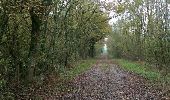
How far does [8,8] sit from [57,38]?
12393 millimetres

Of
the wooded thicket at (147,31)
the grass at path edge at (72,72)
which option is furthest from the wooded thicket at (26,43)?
the wooded thicket at (147,31)

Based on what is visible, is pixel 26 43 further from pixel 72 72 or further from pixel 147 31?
pixel 147 31

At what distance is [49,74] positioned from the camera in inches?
961

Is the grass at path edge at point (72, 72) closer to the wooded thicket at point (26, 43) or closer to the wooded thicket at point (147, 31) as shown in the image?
the wooded thicket at point (26, 43)

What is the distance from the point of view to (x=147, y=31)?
121 feet

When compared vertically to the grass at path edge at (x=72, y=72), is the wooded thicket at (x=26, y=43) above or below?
above

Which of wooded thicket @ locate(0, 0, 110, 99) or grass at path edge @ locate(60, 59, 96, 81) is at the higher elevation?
wooded thicket @ locate(0, 0, 110, 99)

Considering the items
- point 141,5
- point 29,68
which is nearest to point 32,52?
point 29,68

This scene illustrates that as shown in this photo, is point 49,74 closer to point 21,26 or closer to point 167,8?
point 21,26

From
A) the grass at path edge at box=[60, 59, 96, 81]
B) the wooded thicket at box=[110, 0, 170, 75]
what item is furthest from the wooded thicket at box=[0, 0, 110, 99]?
the wooded thicket at box=[110, 0, 170, 75]

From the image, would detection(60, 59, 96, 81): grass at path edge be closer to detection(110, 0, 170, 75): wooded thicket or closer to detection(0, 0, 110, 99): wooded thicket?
detection(0, 0, 110, 99): wooded thicket

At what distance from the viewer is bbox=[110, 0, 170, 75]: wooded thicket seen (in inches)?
954

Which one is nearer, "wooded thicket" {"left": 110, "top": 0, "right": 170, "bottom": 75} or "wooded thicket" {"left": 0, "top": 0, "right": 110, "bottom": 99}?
"wooded thicket" {"left": 0, "top": 0, "right": 110, "bottom": 99}

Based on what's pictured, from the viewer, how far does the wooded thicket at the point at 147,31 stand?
24.2 meters
